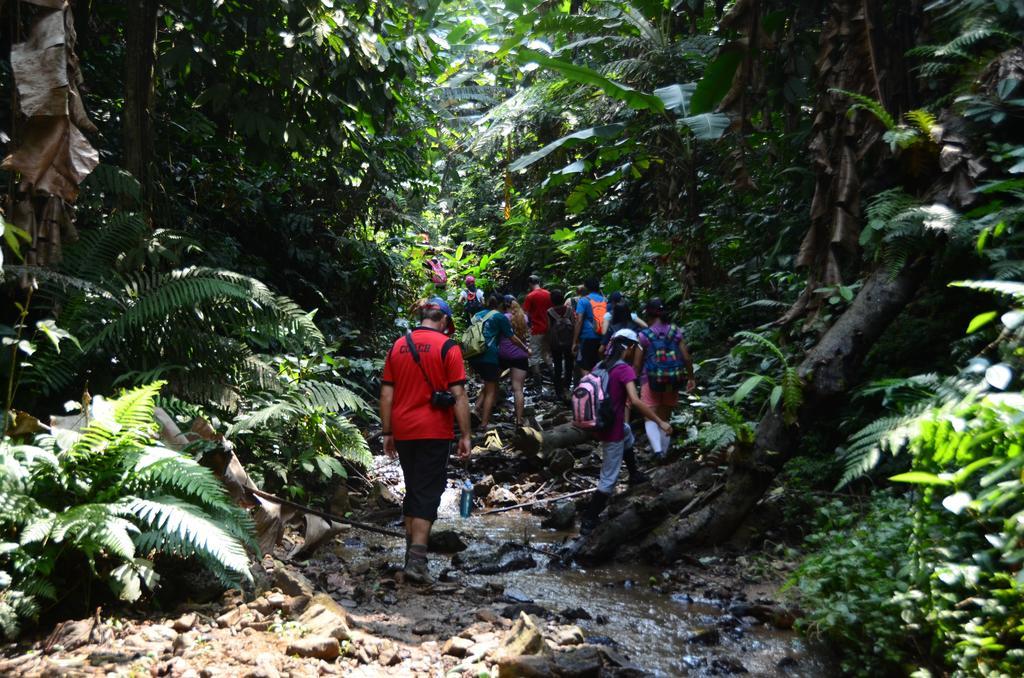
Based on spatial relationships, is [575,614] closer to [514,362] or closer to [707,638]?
[707,638]

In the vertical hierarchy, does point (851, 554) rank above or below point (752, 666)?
above

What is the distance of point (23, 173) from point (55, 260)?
27.8 inches

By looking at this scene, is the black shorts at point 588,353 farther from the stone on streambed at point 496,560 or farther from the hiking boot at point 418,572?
the hiking boot at point 418,572

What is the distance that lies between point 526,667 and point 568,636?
0.77 m

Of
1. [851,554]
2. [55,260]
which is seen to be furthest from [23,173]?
[851,554]

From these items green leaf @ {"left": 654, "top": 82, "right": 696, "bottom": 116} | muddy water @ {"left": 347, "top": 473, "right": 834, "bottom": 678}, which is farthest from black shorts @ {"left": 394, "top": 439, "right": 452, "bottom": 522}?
green leaf @ {"left": 654, "top": 82, "right": 696, "bottom": 116}

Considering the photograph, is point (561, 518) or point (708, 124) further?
point (708, 124)

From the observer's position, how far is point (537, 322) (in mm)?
14125

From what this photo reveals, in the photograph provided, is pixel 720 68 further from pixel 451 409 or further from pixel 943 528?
pixel 943 528

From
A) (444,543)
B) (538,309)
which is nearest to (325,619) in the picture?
(444,543)

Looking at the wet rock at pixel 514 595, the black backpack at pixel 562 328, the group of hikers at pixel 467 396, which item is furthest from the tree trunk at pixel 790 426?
the black backpack at pixel 562 328

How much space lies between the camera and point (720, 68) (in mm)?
7590

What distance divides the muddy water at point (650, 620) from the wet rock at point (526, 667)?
2.69 ft

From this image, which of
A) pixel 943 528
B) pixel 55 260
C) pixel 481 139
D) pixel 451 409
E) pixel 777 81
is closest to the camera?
pixel 943 528
